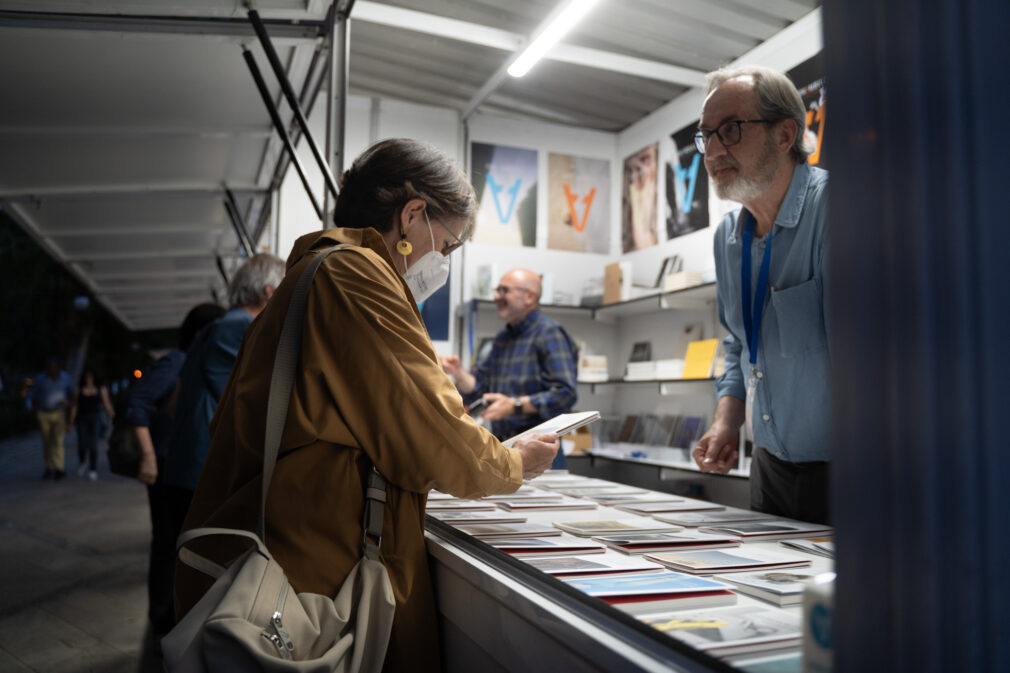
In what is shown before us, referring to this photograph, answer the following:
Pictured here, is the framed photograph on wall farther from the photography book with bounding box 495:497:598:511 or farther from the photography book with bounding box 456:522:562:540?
the photography book with bounding box 456:522:562:540

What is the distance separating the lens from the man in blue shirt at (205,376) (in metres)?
3.06

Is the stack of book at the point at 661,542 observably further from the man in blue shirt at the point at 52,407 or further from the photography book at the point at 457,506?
the man in blue shirt at the point at 52,407

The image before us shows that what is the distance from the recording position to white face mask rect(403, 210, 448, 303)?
5.87 feet

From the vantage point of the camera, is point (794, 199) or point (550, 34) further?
point (550, 34)

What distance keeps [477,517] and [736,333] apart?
96 cm

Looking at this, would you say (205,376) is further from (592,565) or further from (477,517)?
(592,565)

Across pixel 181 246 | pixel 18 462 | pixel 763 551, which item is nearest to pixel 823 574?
pixel 763 551

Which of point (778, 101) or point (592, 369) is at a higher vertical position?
point (778, 101)

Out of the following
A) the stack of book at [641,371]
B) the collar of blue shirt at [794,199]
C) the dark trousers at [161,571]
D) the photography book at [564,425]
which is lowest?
the dark trousers at [161,571]

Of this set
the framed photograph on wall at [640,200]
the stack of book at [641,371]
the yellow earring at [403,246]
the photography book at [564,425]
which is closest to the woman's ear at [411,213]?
the yellow earring at [403,246]

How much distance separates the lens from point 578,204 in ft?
21.4

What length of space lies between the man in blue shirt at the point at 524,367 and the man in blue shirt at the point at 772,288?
2066 mm

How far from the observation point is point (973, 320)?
21.0 inches

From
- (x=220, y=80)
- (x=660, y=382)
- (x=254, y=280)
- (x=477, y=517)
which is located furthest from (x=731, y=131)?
(x=660, y=382)
